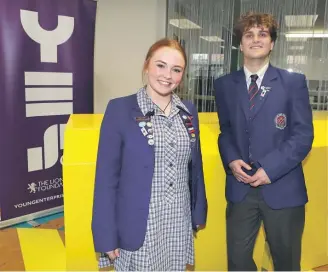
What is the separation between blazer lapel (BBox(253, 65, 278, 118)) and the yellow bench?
17.7 inches

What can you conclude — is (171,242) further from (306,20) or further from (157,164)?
(306,20)

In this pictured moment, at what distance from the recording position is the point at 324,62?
4.02m

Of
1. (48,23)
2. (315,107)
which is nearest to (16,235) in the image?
(48,23)

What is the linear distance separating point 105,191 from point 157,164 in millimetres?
211

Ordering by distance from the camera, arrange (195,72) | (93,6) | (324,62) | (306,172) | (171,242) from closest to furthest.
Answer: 1. (171,242)
2. (306,172)
3. (93,6)
4. (324,62)
5. (195,72)

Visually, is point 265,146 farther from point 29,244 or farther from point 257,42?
point 29,244

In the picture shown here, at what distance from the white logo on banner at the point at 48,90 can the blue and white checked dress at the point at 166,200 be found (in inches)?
73.6

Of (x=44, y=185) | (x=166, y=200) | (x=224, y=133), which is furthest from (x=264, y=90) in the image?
(x=44, y=185)

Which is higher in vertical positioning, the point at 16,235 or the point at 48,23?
the point at 48,23

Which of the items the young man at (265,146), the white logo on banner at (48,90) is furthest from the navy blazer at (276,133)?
the white logo on banner at (48,90)

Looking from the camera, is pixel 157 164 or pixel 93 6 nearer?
pixel 157 164

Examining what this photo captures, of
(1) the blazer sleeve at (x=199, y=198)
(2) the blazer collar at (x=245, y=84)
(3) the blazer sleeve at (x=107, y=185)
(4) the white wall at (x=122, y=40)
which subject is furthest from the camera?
(4) the white wall at (x=122, y=40)

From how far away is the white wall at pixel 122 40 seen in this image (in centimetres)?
420

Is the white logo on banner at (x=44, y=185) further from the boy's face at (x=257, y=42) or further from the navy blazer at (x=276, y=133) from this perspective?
the boy's face at (x=257, y=42)
